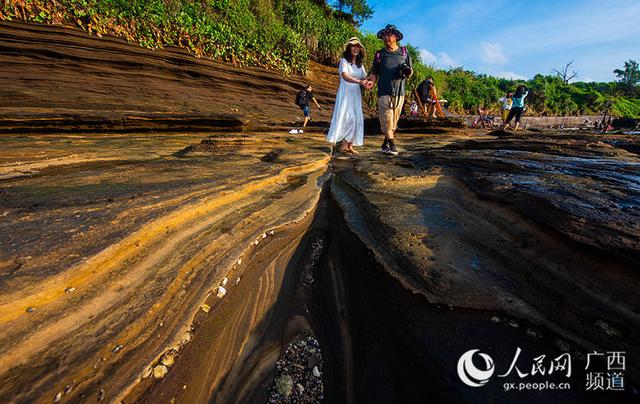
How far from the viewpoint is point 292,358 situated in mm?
1210

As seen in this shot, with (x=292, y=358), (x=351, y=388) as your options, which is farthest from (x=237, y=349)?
(x=351, y=388)

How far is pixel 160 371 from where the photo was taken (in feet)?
3.32

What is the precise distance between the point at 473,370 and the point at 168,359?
1.05m

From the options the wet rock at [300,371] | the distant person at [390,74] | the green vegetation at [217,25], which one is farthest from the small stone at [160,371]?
the green vegetation at [217,25]

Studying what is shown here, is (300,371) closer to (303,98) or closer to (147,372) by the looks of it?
(147,372)

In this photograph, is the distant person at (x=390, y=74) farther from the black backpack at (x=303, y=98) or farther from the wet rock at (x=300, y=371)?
the black backpack at (x=303, y=98)

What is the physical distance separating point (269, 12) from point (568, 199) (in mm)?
12851

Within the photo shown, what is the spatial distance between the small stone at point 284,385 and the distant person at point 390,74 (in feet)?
13.0

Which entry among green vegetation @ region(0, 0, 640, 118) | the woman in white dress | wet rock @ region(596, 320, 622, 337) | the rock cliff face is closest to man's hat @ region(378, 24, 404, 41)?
the woman in white dress

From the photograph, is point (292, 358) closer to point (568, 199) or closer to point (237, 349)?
point (237, 349)

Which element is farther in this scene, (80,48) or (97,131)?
(80,48)

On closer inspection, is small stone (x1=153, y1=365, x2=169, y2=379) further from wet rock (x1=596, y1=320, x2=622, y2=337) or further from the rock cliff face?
wet rock (x1=596, y1=320, x2=622, y2=337)

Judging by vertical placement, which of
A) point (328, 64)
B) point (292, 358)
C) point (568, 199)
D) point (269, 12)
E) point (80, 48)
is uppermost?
point (269, 12)

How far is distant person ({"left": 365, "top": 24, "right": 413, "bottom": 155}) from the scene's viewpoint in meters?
4.38
